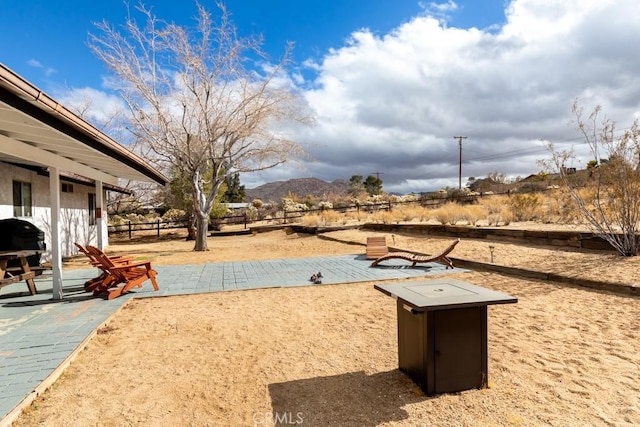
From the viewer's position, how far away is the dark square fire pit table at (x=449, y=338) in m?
2.97

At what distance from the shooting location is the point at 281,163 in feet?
53.7

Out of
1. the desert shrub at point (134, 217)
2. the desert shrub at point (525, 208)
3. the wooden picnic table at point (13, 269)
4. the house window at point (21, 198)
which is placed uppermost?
the house window at point (21, 198)

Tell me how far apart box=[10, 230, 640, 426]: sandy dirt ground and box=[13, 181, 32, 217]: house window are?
643cm

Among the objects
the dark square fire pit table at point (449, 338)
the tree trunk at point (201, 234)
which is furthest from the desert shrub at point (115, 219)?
the dark square fire pit table at point (449, 338)

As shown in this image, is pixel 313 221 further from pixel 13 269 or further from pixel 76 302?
pixel 13 269

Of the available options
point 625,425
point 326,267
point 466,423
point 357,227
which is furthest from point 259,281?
point 357,227

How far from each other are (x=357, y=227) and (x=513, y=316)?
46.0 ft

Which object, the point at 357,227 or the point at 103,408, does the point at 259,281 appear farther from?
the point at 357,227

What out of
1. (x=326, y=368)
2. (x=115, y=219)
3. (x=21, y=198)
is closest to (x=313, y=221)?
(x=21, y=198)

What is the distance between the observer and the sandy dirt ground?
9.20ft

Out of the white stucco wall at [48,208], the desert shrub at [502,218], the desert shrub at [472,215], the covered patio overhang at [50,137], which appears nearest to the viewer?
the covered patio overhang at [50,137]

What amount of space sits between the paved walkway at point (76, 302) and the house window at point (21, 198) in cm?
231

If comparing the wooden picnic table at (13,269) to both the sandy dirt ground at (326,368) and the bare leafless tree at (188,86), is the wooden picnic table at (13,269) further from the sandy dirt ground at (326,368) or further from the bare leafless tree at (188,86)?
the bare leafless tree at (188,86)

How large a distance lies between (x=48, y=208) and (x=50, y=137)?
9.02 metres
